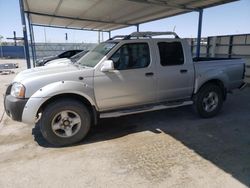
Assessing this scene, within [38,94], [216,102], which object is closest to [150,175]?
[38,94]

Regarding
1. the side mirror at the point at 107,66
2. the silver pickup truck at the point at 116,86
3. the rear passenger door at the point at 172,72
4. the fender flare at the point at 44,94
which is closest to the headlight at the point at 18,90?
the silver pickup truck at the point at 116,86

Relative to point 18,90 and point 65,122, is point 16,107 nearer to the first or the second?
point 18,90

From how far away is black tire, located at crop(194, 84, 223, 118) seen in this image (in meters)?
5.42

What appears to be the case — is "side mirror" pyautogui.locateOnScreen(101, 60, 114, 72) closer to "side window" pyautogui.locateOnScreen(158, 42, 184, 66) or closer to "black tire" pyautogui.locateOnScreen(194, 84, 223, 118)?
"side window" pyautogui.locateOnScreen(158, 42, 184, 66)

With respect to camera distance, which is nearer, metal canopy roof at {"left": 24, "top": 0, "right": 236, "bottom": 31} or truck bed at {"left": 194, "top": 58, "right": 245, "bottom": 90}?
truck bed at {"left": 194, "top": 58, "right": 245, "bottom": 90}

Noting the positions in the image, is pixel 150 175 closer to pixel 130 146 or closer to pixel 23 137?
pixel 130 146

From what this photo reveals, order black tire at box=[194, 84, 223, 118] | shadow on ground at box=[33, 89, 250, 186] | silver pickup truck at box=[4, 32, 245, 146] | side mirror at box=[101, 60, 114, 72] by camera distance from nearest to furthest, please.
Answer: shadow on ground at box=[33, 89, 250, 186] → silver pickup truck at box=[4, 32, 245, 146] → side mirror at box=[101, 60, 114, 72] → black tire at box=[194, 84, 223, 118]

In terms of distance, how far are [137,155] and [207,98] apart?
9.17ft

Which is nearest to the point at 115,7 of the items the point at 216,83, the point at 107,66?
the point at 216,83

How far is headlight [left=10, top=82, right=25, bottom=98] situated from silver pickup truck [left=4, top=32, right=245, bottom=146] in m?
0.02

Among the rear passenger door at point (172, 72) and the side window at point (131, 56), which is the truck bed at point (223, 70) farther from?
the side window at point (131, 56)

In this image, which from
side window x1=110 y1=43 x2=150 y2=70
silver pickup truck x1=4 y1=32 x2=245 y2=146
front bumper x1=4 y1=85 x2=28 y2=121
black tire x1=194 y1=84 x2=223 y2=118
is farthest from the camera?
black tire x1=194 y1=84 x2=223 y2=118

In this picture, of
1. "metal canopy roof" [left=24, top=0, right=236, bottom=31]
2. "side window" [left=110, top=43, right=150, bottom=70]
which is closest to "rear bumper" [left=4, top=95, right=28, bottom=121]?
"side window" [left=110, top=43, right=150, bottom=70]

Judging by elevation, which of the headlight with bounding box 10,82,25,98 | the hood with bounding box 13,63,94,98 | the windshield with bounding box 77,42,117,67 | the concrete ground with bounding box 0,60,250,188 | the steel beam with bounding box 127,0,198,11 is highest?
the steel beam with bounding box 127,0,198,11
